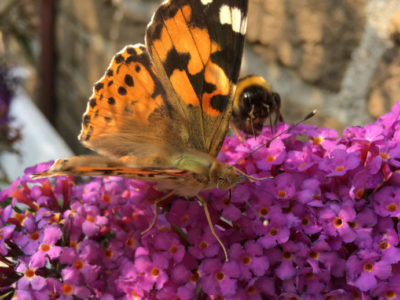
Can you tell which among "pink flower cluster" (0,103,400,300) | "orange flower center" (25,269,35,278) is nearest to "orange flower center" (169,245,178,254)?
"pink flower cluster" (0,103,400,300)

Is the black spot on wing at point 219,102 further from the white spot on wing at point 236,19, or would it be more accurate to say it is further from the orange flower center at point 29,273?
A: the orange flower center at point 29,273

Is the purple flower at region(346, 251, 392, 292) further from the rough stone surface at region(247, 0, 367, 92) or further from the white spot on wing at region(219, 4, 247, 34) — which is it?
the rough stone surface at region(247, 0, 367, 92)

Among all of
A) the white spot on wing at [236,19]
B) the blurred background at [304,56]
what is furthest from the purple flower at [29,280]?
the blurred background at [304,56]

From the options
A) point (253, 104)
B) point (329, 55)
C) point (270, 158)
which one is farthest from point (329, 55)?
point (270, 158)

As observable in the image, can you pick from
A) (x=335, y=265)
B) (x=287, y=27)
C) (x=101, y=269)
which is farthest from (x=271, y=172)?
(x=287, y=27)

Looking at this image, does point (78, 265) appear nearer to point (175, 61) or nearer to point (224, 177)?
point (224, 177)

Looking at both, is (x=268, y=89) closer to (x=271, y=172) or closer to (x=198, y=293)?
(x=271, y=172)

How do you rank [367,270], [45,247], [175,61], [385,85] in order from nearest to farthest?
[367,270] < [45,247] < [175,61] < [385,85]
